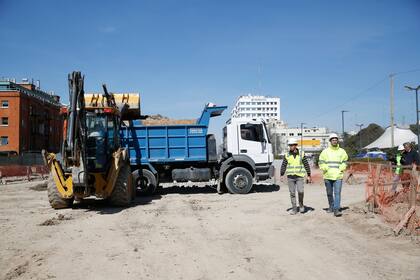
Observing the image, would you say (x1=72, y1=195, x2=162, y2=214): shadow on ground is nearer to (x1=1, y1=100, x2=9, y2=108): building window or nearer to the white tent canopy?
the white tent canopy

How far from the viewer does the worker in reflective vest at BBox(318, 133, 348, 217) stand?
9.83m

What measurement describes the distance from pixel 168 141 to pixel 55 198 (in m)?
5.13

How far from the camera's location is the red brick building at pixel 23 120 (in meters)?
57.6

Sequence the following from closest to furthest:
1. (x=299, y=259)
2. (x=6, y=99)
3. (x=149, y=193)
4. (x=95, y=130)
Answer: (x=299, y=259), (x=95, y=130), (x=149, y=193), (x=6, y=99)

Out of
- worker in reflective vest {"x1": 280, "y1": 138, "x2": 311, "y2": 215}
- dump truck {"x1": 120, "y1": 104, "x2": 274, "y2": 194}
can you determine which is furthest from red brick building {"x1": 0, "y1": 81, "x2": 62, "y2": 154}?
worker in reflective vest {"x1": 280, "y1": 138, "x2": 311, "y2": 215}

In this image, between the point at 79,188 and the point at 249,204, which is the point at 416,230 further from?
the point at 79,188

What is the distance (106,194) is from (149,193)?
4.13 meters

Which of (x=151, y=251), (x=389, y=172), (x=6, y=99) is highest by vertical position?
(x=6, y=99)

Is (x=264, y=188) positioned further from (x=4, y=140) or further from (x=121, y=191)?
(x=4, y=140)

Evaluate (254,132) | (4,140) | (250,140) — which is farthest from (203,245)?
(4,140)

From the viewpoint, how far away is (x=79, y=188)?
1173cm

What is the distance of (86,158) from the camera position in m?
11.5

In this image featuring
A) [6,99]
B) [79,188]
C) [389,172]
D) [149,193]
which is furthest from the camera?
[6,99]

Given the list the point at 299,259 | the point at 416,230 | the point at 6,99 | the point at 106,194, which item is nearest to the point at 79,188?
the point at 106,194
